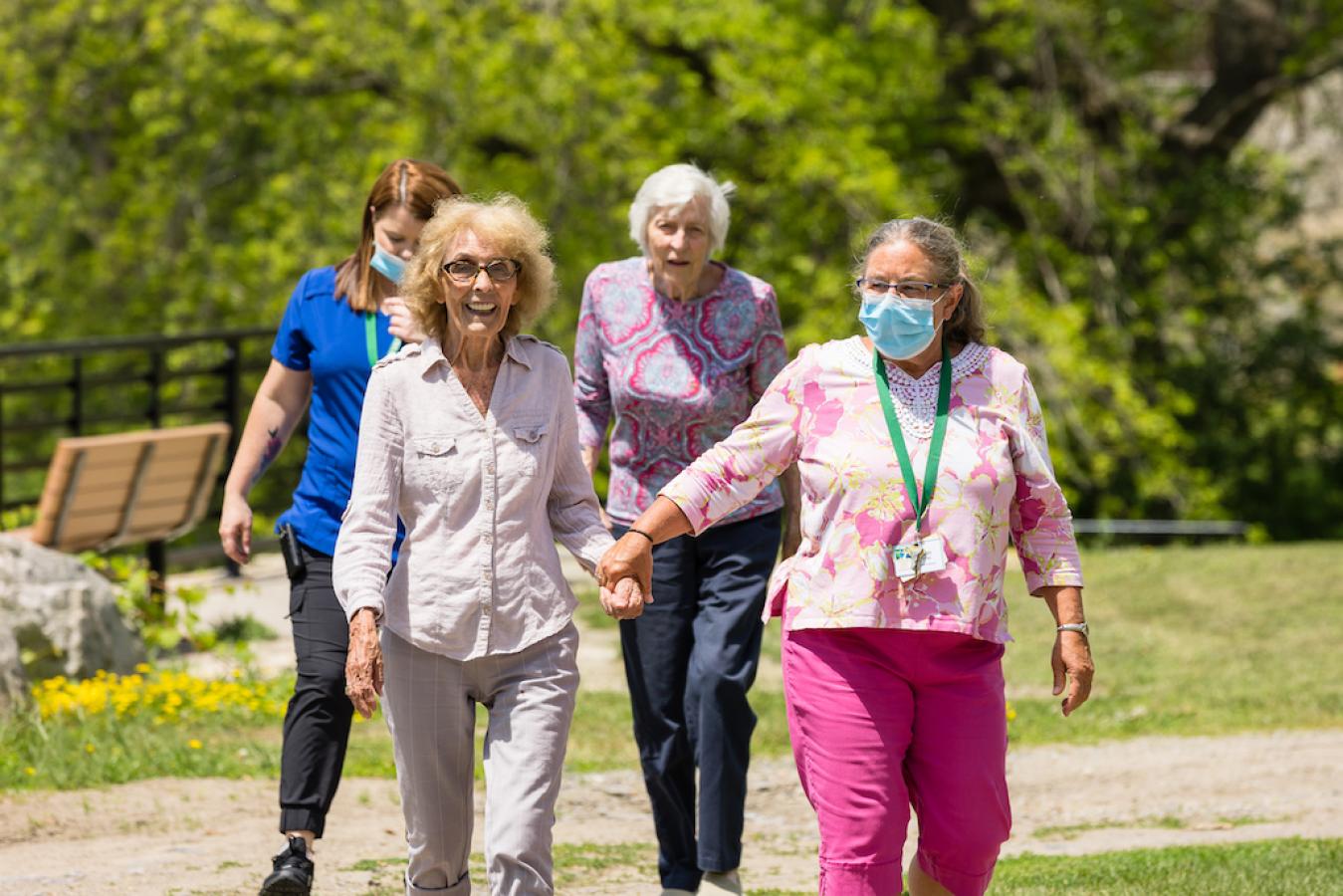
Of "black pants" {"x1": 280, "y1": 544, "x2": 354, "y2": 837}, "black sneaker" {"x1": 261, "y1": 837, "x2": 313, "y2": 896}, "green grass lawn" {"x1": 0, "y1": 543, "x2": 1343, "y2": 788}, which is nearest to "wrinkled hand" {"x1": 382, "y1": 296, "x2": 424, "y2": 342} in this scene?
"black pants" {"x1": 280, "y1": 544, "x2": 354, "y2": 837}

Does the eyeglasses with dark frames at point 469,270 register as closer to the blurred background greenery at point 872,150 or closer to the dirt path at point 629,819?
the dirt path at point 629,819

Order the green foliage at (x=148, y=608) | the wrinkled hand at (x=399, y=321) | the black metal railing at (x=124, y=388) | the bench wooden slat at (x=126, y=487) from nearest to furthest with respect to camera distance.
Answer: the wrinkled hand at (x=399, y=321) → the bench wooden slat at (x=126, y=487) → the green foliage at (x=148, y=608) → the black metal railing at (x=124, y=388)

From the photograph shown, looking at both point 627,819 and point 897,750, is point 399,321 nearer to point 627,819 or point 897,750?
point 897,750

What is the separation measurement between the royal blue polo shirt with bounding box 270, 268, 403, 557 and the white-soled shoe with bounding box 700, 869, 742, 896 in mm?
1245

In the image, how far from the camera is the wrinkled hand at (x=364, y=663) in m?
3.68

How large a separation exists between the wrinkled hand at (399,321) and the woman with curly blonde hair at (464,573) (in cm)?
21

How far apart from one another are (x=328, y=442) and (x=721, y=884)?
4.74 ft

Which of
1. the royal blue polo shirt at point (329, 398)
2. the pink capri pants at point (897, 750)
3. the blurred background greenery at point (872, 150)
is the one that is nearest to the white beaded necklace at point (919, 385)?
the pink capri pants at point (897, 750)

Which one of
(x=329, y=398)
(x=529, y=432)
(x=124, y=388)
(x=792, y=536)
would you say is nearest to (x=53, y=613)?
(x=329, y=398)

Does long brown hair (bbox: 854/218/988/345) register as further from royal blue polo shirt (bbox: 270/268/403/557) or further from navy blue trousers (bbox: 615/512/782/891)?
royal blue polo shirt (bbox: 270/268/403/557)

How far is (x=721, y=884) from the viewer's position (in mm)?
4801

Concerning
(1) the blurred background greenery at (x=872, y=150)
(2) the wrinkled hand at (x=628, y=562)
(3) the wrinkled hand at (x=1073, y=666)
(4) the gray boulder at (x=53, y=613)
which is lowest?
(4) the gray boulder at (x=53, y=613)

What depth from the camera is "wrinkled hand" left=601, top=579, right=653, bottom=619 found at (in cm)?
381

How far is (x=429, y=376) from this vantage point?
3.91 meters
